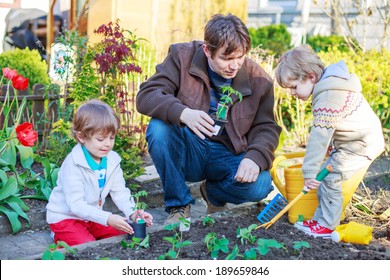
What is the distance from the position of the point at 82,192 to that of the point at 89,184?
7cm

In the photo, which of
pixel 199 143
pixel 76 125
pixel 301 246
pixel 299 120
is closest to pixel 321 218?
pixel 301 246

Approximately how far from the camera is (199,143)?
378cm

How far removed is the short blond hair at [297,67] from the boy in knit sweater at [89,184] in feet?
3.19

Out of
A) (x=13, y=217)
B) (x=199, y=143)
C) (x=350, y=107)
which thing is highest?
(x=350, y=107)

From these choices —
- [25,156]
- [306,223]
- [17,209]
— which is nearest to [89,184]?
[17,209]

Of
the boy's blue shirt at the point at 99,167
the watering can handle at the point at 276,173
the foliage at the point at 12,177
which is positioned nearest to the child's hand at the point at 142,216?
the boy's blue shirt at the point at 99,167

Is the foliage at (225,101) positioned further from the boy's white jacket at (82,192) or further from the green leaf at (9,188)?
the green leaf at (9,188)

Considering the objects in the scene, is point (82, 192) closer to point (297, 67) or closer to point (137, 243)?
point (137, 243)

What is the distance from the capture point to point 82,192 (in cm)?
339

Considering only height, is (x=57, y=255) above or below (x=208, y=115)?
below

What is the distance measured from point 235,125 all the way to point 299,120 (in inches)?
109

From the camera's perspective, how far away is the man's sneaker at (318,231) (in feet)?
11.7
